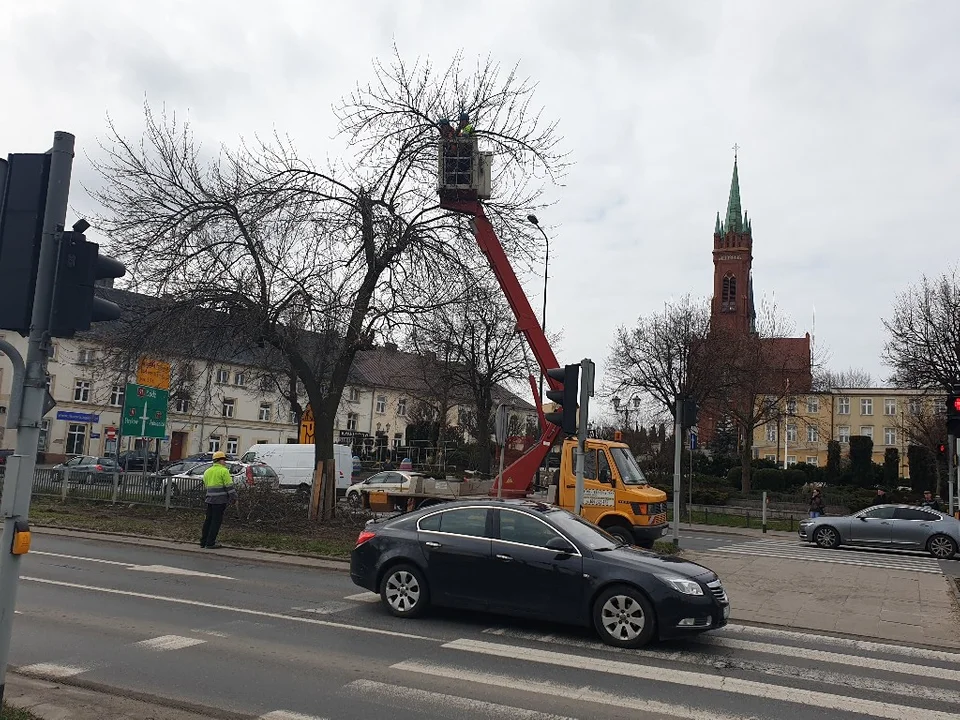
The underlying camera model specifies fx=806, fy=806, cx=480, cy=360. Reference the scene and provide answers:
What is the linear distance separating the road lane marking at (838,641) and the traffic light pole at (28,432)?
22.7 feet

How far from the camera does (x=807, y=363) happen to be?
46.8 m

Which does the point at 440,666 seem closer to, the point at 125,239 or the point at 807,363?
the point at 125,239

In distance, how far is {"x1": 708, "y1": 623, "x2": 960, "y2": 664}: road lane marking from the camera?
8.96 meters

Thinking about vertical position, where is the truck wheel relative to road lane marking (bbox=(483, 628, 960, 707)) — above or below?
above

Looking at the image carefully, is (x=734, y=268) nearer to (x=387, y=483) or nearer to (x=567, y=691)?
(x=387, y=483)

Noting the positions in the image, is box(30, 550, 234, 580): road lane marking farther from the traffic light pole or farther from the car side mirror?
the traffic light pole

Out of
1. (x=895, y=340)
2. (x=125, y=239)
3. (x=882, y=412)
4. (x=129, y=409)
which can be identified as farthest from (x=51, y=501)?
(x=882, y=412)

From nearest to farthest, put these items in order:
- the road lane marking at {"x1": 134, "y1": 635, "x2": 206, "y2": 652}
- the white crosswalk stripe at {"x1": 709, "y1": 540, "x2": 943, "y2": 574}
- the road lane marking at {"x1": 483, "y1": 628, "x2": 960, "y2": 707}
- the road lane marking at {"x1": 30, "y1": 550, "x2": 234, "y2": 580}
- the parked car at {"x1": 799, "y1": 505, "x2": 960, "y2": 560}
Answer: the road lane marking at {"x1": 483, "y1": 628, "x2": 960, "y2": 707} → the road lane marking at {"x1": 134, "y1": 635, "x2": 206, "y2": 652} → the road lane marking at {"x1": 30, "y1": 550, "x2": 234, "y2": 580} → the white crosswalk stripe at {"x1": 709, "y1": 540, "x2": 943, "y2": 574} → the parked car at {"x1": 799, "y1": 505, "x2": 960, "y2": 560}

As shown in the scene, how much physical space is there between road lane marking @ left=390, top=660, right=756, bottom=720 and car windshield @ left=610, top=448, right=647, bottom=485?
9416 mm

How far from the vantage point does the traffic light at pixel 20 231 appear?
5227 mm

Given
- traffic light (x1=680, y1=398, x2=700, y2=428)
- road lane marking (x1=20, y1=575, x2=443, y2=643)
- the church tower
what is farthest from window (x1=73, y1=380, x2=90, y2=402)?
the church tower

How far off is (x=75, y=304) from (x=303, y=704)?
338 cm

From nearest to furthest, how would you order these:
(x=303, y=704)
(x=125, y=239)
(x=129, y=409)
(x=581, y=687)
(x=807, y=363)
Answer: (x=303, y=704), (x=581, y=687), (x=125, y=239), (x=129, y=409), (x=807, y=363)

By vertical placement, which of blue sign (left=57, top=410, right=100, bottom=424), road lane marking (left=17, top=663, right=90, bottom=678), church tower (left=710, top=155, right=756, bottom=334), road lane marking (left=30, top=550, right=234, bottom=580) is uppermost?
church tower (left=710, top=155, right=756, bottom=334)
